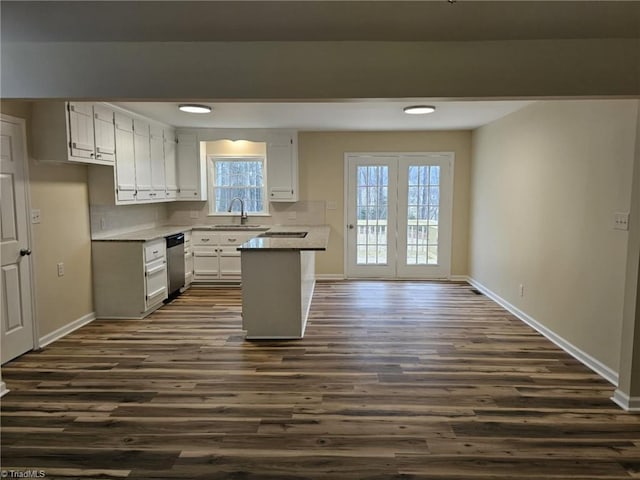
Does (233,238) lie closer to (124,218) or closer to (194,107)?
(124,218)

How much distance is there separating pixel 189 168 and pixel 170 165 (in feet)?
1.03

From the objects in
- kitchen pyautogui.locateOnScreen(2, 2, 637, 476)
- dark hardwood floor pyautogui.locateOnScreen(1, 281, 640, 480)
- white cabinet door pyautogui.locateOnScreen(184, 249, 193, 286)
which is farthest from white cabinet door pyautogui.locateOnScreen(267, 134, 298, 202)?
dark hardwood floor pyautogui.locateOnScreen(1, 281, 640, 480)

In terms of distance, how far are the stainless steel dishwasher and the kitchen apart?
60 cm

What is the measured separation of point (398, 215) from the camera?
667cm

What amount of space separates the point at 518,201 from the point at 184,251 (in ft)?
14.6

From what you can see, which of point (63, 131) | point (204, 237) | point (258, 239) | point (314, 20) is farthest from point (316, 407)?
point (204, 237)

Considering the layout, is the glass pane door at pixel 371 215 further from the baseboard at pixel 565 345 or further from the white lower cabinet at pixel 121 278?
the white lower cabinet at pixel 121 278

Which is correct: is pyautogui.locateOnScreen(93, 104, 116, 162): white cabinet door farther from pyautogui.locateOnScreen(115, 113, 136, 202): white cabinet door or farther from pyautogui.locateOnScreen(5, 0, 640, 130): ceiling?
pyautogui.locateOnScreen(5, 0, 640, 130): ceiling

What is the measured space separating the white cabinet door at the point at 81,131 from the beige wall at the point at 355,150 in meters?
3.17

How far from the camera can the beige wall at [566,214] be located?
308 centimetres

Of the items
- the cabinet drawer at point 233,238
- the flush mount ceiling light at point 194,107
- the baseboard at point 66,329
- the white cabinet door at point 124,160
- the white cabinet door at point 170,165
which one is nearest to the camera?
the baseboard at point 66,329

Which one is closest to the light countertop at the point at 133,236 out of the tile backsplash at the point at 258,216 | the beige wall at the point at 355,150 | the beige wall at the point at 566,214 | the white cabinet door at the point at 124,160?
the white cabinet door at the point at 124,160

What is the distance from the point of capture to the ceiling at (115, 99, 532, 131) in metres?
4.45

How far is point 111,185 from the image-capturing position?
4.54m
